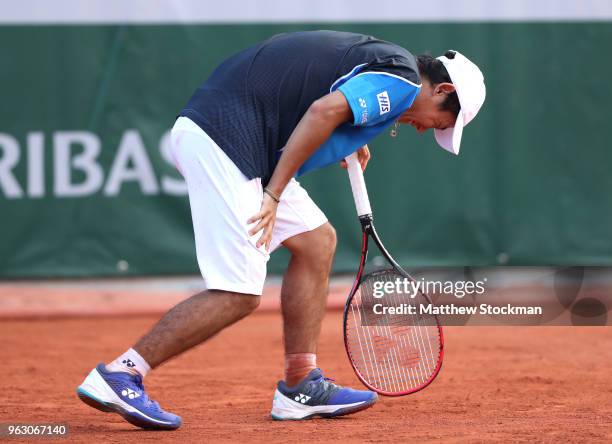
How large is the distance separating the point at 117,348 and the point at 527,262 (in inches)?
107

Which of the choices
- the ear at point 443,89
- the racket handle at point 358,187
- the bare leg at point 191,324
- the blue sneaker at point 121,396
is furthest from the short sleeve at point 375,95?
the blue sneaker at point 121,396

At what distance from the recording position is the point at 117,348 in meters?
5.80

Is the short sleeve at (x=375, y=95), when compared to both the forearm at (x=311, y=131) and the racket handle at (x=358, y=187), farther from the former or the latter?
the racket handle at (x=358, y=187)

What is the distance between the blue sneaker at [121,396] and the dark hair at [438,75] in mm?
1342

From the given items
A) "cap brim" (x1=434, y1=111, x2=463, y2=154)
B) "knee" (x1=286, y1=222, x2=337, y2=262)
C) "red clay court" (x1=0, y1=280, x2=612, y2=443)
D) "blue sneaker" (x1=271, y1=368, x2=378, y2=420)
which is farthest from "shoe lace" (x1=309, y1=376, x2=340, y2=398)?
"cap brim" (x1=434, y1=111, x2=463, y2=154)

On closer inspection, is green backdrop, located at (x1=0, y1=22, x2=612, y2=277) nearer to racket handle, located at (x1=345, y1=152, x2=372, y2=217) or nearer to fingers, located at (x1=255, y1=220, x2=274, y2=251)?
racket handle, located at (x1=345, y1=152, x2=372, y2=217)

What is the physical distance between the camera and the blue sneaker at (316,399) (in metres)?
3.97

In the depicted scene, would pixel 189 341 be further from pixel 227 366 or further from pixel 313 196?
pixel 313 196

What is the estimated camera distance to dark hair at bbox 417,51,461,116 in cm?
380

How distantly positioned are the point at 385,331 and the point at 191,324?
887 millimetres

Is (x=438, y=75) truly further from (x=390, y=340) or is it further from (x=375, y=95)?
(x=390, y=340)

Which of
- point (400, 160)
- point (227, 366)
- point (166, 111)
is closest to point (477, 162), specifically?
point (400, 160)

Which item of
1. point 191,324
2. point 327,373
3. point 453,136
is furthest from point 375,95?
point 327,373

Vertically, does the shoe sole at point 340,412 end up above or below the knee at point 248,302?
below
